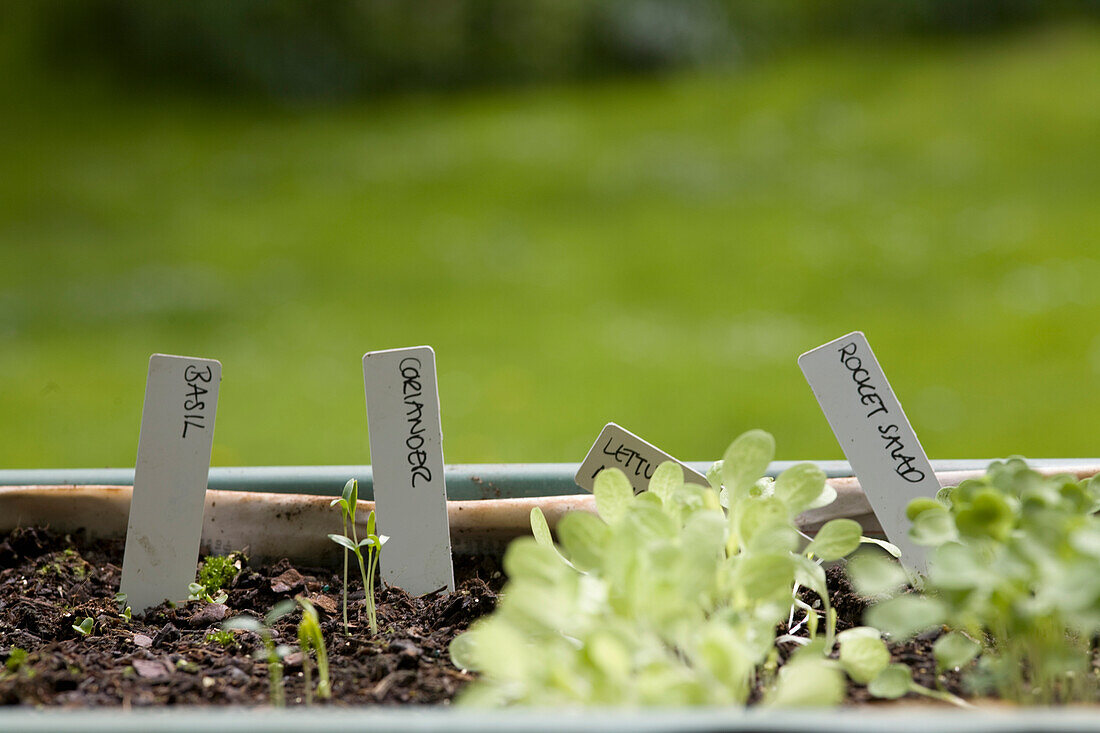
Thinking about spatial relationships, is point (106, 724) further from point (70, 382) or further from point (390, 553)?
point (70, 382)

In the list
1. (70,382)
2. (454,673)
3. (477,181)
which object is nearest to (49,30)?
(477,181)

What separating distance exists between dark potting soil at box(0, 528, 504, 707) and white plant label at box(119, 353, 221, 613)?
0.03 meters

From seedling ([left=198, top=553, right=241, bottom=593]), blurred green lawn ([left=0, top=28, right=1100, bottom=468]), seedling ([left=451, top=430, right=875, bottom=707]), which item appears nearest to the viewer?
seedling ([left=451, top=430, right=875, bottom=707])

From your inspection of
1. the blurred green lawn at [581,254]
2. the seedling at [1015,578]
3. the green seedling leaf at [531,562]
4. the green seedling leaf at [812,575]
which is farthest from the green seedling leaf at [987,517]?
the blurred green lawn at [581,254]

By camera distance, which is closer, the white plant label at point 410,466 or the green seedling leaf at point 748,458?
the green seedling leaf at point 748,458

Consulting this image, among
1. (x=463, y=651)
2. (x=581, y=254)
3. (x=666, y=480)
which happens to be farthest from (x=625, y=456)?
(x=581, y=254)

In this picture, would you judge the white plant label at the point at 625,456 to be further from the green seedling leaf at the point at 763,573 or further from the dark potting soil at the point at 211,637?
the green seedling leaf at the point at 763,573

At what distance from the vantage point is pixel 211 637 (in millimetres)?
696

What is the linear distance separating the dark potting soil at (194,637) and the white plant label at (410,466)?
0.09 feet

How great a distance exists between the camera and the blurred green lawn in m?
2.19

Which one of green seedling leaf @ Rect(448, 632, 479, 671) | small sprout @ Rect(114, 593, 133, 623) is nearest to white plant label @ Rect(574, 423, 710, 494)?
green seedling leaf @ Rect(448, 632, 479, 671)

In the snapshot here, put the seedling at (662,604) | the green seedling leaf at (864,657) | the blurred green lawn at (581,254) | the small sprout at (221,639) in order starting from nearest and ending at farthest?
1. the seedling at (662,604)
2. the green seedling leaf at (864,657)
3. the small sprout at (221,639)
4. the blurred green lawn at (581,254)

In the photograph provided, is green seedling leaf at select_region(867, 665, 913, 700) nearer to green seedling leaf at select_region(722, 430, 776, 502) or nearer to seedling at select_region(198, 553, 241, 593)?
green seedling leaf at select_region(722, 430, 776, 502)

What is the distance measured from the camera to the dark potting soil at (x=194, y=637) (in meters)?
0.59
